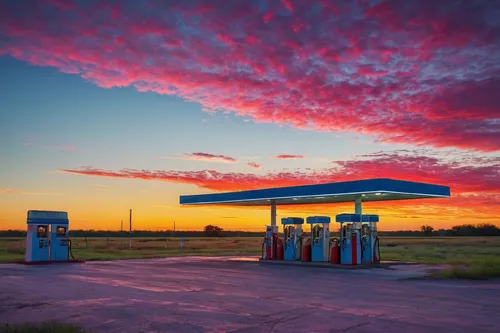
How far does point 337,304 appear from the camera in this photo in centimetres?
1395

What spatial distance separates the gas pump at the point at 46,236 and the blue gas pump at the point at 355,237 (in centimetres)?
1624

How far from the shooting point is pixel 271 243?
107 ft

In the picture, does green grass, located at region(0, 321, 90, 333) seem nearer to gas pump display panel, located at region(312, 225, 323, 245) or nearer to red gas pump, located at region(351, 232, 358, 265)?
red gas pump, located at region(351, 232, 358, 265)

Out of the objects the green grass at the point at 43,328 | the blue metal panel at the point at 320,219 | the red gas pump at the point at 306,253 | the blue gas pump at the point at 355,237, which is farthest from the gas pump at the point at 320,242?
the green grass at the point at 43,328

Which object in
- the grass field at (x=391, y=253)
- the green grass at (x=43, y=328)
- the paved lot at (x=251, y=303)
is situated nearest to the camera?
the green grass at (x=43, y=328)

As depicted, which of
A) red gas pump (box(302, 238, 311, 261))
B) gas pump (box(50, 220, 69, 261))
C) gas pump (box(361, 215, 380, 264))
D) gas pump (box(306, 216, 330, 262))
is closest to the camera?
gas pump (box(361, 215, 380, 264))

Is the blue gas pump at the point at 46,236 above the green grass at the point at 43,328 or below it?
above

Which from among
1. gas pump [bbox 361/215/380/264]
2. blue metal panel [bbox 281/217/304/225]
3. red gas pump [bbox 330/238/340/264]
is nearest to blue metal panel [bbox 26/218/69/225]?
blue metal panel [bbox 281/217/304/225]

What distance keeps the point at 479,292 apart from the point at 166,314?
9847 mm

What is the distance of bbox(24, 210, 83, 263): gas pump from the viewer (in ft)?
101

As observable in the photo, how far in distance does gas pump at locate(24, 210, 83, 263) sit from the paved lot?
29.8 feet

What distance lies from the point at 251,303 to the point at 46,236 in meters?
21.1

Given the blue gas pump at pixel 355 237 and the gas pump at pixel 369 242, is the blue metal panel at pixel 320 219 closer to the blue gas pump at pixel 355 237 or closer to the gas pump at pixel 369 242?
the blue gas pump at pixel 355 237

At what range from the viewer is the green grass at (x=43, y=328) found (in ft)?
31.8
